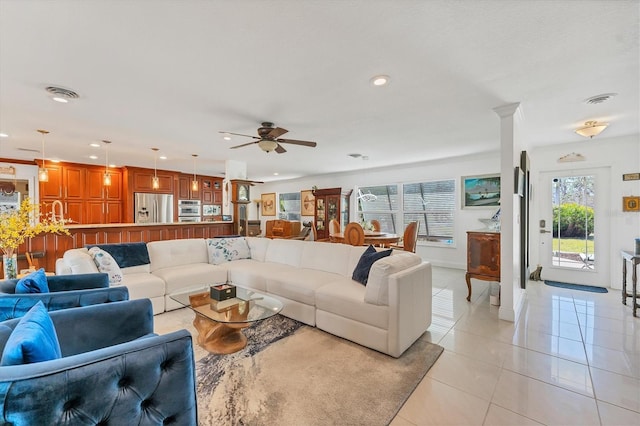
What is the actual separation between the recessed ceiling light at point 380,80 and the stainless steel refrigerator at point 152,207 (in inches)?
262

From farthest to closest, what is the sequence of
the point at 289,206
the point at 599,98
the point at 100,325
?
the point at 289,206 < the point at 599,98 < the point at 100,325

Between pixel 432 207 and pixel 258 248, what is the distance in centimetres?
421

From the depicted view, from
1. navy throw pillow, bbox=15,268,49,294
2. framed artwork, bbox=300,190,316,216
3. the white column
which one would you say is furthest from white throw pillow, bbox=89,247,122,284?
framed artwork, bbox=300,190,316,216

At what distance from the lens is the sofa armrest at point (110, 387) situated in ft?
2.65

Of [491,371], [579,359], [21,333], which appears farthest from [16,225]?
[579,359]

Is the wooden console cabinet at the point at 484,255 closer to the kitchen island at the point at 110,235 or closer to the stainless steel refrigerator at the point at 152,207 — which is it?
the kitchen island at the point at 110,235

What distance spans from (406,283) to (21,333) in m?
2.36

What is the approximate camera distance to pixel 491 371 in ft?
7.01

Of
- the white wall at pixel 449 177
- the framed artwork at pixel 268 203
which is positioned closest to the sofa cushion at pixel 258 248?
the white wall at pixel 449 177

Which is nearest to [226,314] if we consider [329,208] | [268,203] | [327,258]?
[327,258]

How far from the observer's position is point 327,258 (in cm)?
362

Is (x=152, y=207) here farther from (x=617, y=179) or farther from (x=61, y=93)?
(x=617, y=179)

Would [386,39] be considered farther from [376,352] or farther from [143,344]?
[376,352]

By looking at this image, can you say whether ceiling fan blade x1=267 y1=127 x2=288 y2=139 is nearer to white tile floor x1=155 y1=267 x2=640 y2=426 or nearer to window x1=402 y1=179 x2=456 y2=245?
white tile floor x1=155 y1=267 x2=640 y2=426
